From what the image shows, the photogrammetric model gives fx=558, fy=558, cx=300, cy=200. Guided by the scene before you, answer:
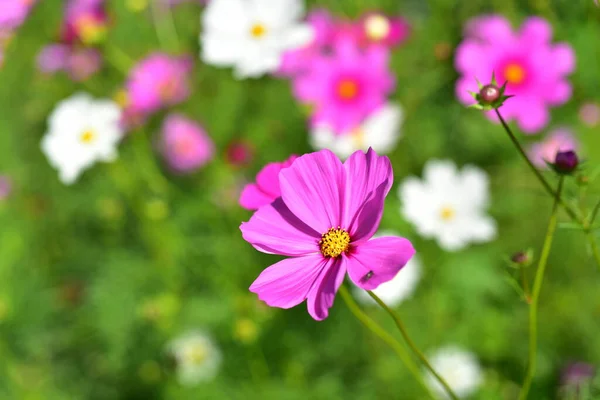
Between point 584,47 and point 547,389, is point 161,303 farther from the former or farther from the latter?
point 584,47

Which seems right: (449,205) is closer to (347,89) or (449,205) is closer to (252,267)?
(347,89)

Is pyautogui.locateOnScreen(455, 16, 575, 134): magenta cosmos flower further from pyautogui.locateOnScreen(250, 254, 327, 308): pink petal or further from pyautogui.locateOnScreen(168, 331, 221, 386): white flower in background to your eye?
pyautogui.locateOnScreen(168, 331, 221, 386): white flower in background

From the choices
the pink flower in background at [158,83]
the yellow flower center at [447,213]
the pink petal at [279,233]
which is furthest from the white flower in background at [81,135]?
the pink petal at [279,233]

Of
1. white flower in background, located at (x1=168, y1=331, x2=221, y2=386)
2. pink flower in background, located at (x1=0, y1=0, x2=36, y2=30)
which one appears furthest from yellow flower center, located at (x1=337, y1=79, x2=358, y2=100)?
pink flower in background, located at (x1=0, y1=0, x2=36, y2=30)

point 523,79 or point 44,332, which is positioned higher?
point 523,79

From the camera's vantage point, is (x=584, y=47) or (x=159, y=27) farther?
(x=159, y=27)

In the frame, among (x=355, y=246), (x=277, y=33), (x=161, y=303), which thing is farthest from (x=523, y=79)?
(x=161, y=303)
